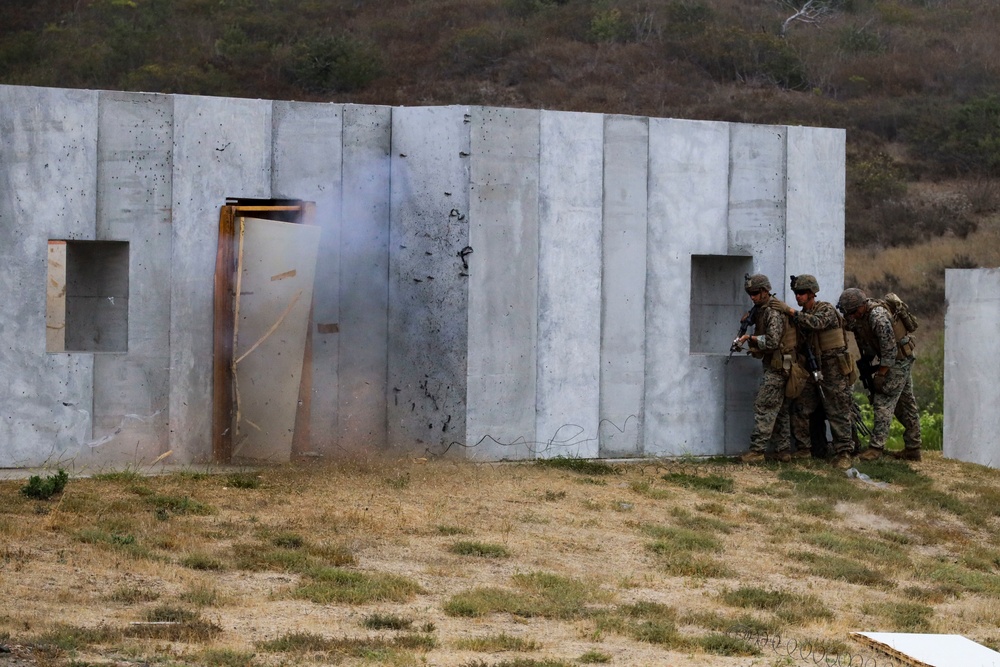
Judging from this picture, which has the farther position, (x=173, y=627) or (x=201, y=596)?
(x=201, y=596)

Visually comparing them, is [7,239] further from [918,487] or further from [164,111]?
[918,487]

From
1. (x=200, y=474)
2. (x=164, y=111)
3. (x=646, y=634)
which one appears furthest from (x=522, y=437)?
(x=646, y=634)

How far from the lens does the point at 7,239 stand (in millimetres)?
10953

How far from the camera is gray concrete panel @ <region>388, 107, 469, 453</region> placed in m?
11.8

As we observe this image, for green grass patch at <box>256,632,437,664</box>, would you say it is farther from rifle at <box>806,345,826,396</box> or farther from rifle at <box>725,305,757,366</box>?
rifle at <box>806,345,826,396</box>

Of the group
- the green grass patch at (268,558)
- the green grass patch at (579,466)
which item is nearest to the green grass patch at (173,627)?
the green grass patch at (268,558)

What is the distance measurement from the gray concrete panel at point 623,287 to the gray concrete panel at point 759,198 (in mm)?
1052

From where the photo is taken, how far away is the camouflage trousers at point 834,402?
12.7m

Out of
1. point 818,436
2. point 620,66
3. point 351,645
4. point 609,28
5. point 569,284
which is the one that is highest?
point 609,28

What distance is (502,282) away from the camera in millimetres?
11984

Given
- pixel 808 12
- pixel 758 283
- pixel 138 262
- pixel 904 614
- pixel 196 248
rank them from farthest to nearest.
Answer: pixel 808 12 < pixel 758 283 < pixel 196 248 < pixel 138 262 < pixel 904 614

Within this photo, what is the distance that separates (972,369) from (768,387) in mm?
2958

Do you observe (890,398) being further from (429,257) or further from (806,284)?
(429,257)

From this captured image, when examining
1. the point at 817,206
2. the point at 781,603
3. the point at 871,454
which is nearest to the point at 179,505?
the point at 781,603
